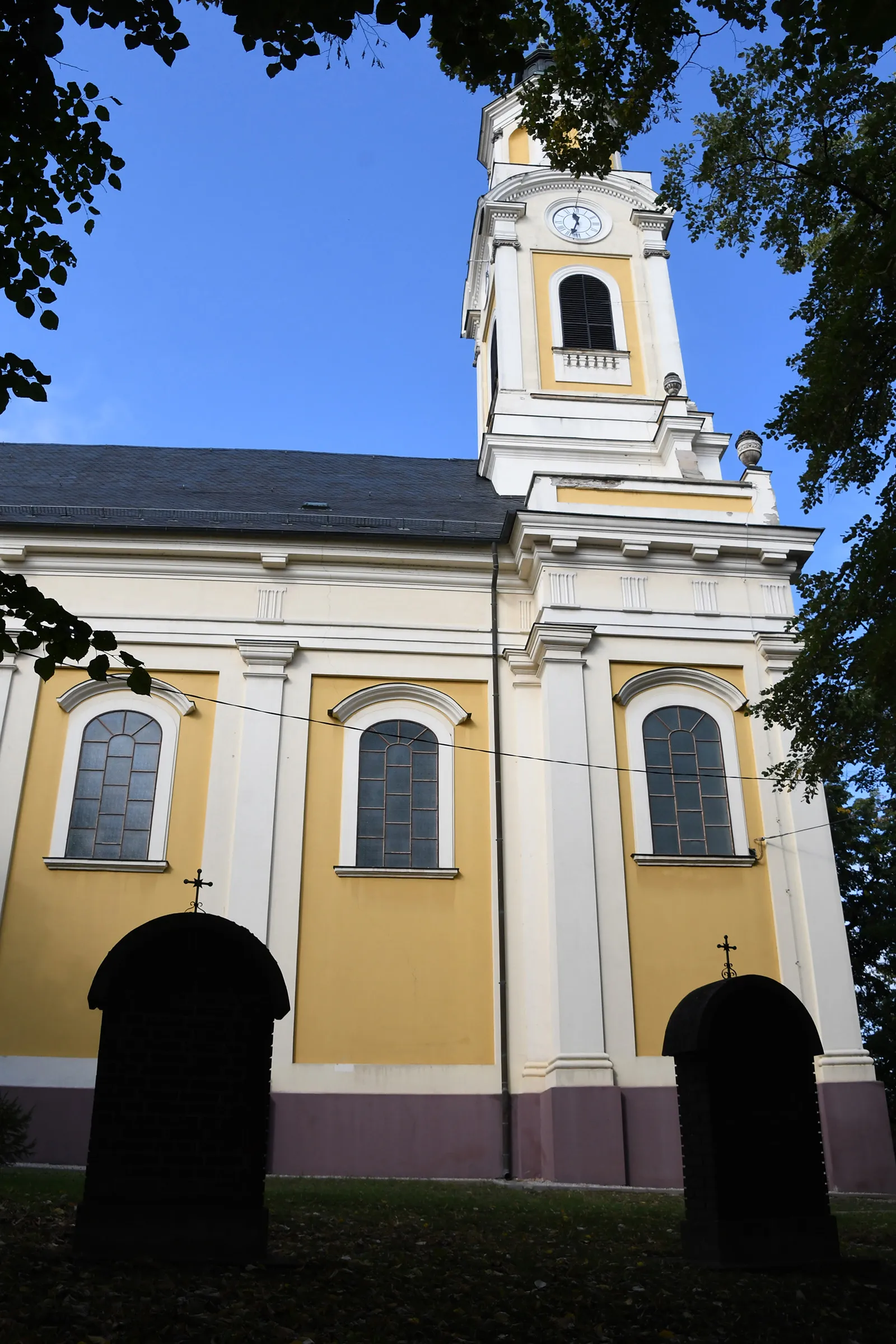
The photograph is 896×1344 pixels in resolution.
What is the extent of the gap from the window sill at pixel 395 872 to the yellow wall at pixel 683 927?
7.58 feet

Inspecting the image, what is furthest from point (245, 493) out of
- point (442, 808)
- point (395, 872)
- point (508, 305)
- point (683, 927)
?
point (683, 927)

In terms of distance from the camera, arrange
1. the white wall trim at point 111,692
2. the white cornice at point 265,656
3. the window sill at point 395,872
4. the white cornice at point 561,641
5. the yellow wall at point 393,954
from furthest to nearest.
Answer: the white cornice at point 265,656
the white cornice at point 561,641
the white wall trim at point 111,692
the window sill at point 395,872
the yellow wall at point 393,954

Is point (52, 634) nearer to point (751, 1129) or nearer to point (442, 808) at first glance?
point (751, 1129)

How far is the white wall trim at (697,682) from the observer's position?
1622 cm

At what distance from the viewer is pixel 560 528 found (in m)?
16.5

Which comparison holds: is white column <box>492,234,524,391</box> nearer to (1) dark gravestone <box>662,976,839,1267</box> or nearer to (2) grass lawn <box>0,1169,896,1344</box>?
(1) dark gravestone <box>662,976,839,1267</box>

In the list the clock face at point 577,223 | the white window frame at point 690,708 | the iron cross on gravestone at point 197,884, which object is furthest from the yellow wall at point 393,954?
the clock face at point 577,223

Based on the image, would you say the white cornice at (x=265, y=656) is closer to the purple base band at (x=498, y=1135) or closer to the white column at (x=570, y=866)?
the white column at (x=570, y=866)

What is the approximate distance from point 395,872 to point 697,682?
16.3 feet

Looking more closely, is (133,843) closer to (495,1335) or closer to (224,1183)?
(224,1183)

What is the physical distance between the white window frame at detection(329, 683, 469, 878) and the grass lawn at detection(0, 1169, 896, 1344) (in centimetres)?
671

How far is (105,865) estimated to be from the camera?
1471cm

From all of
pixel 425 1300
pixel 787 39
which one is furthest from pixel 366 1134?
pixel 787 39

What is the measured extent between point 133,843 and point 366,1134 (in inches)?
182
